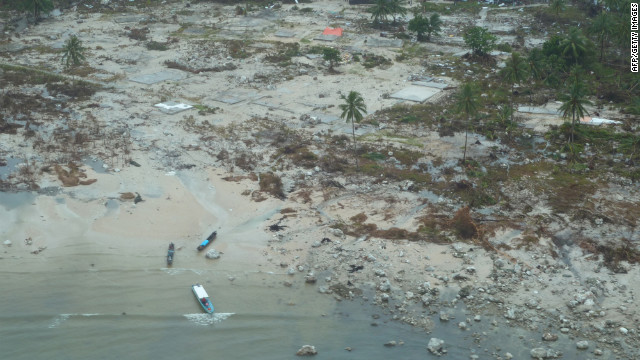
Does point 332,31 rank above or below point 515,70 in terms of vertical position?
above

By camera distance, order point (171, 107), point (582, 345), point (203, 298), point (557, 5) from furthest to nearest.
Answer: point (557, 5) < point (171, 107) < point (203, 298) < point (582, 345)

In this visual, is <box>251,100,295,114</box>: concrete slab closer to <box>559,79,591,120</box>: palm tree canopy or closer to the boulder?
<box>559,79,591,120</box>: palm tree canopy

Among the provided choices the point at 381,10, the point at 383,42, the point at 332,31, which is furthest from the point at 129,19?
the point at 383,42

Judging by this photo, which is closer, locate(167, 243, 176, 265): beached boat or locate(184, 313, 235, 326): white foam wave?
locate(184, 313, 235, 326): white foam wave

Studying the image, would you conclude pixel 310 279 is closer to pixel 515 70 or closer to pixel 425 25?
pixel 515 70

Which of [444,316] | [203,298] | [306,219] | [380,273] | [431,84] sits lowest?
[444,316]

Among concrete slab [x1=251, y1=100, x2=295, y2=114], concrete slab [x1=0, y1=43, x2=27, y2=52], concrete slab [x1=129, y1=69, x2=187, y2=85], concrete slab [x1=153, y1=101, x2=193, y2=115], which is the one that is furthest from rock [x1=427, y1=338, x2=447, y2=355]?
concrete slab [x1=0, y1=43, x2=27, y2=52]

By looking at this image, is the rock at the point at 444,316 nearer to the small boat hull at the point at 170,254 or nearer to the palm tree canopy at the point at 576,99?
the small boat hull at the point at 170,254

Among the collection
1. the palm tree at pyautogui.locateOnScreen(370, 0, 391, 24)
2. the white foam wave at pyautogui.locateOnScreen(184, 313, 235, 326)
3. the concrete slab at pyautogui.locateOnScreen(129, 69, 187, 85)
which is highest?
the palm tree at pyautogui.locateOnScreen(370, 0, 391, 24)

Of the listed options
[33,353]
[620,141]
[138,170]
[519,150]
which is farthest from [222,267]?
[620,141]
